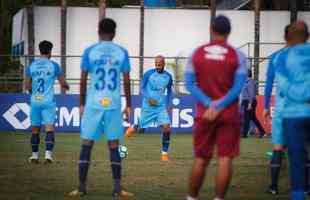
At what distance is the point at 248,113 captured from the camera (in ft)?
101

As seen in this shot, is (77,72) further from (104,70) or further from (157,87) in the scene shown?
(104,70)

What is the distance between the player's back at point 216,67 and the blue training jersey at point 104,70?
197 centimetres

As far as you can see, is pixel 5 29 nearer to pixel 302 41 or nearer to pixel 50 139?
pixel 50 139

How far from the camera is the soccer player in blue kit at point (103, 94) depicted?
11.9 metres

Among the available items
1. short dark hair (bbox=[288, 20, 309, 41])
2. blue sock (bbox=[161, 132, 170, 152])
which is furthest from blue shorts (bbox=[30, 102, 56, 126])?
short dark hair (bbox=[288, 20, 309, 41])

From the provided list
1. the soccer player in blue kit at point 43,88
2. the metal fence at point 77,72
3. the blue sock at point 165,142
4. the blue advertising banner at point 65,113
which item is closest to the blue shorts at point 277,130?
the soccer player in blue kit at point 43,88

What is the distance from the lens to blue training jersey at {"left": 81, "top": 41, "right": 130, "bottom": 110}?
11883mm

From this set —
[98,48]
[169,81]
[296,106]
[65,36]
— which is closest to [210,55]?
[296,106]

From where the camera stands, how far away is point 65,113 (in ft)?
107

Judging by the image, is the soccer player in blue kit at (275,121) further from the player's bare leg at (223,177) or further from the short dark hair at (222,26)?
the player's bare leg at (223,177)

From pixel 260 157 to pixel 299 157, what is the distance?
9.91 meters

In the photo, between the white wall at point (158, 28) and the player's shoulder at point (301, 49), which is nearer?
the player's shoulder at point (301, 49)

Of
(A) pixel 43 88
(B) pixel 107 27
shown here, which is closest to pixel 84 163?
(B) pixel 107 27

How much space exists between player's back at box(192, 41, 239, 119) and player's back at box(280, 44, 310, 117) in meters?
0.68
